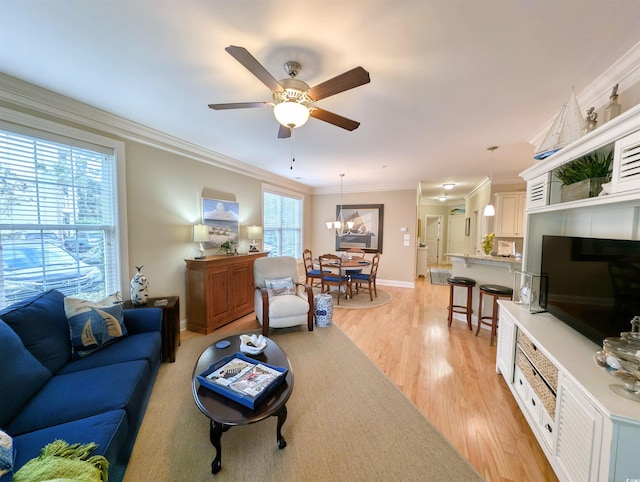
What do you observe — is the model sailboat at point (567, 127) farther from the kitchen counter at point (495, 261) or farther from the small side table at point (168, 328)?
the small side table at point (168, 328)

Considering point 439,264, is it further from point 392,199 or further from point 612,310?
point 612,310

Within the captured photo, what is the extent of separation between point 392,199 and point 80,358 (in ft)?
19.8

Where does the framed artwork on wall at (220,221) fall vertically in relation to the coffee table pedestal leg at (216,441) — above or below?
above

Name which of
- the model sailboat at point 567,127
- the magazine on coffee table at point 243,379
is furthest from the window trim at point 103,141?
the model sailboat at point 567,127

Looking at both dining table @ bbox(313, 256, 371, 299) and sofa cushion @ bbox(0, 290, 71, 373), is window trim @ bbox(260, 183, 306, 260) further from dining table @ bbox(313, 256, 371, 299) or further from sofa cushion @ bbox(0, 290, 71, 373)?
sofa cushion @ bbox(0, 290, 71, 373)

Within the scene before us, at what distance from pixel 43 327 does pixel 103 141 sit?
6.20 feet

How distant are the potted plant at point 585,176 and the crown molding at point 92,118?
412 centimetres

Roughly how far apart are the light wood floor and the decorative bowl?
135 cm

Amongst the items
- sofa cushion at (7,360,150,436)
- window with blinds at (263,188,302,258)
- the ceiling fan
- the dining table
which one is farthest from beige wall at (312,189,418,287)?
sofa cushion at (7,360,150,436)

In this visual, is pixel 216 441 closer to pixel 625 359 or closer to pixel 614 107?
pixel 625 359

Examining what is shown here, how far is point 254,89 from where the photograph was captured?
2047 millimetres

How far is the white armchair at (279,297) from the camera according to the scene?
3082 millimetres

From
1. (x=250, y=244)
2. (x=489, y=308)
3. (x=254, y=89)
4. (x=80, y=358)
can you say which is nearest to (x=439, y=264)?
(x=489, y=308)

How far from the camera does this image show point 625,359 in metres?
1.16
